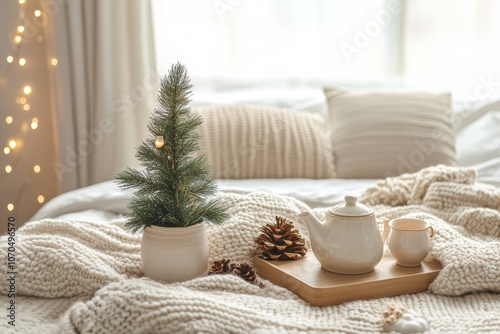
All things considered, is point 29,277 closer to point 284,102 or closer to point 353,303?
point 353,303

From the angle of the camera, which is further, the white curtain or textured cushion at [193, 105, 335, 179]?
the white curtain

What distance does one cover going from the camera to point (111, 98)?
2814 millimetres

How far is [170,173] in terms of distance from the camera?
139 centimetres

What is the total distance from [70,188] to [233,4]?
3.30 feet

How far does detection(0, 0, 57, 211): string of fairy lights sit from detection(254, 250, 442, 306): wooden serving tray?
1.62m

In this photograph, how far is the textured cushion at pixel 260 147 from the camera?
244 cm

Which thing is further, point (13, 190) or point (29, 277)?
point (13, 190)

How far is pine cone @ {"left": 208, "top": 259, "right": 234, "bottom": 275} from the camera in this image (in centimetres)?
141

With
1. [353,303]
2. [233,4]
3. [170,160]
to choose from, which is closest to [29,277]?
[170,160]

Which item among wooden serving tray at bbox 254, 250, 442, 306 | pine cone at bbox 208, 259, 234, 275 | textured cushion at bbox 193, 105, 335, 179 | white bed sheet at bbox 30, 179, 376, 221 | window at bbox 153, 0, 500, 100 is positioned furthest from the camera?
window at bbox 153, 0, 500, 100

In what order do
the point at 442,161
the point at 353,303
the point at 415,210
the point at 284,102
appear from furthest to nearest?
the point at 284,102 → the point at 442,161 → the point at 415,210 → the point at 353,303

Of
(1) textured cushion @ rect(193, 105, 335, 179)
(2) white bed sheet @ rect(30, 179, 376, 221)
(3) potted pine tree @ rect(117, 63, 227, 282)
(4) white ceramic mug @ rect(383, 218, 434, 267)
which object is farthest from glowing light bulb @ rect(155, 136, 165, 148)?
(1) textured cushion @ rect(193, 105, 335, 179)

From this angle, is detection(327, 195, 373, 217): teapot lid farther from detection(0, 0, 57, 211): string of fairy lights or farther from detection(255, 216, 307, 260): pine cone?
detection(0, 0, 57, 211): string of fairy lights

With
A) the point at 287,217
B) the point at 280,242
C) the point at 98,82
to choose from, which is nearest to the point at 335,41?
the point at 98,82
